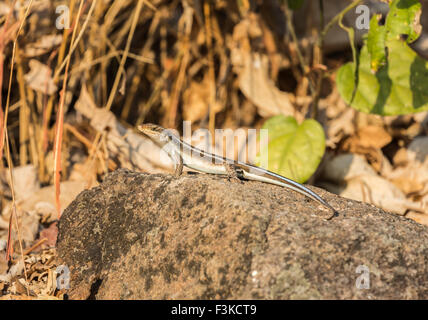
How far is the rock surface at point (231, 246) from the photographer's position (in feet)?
8.04

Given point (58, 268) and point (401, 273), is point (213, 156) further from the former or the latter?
point (401, 273)

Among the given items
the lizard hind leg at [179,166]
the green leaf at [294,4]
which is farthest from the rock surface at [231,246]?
the green leaf at [294,4]

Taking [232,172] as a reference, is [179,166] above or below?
above

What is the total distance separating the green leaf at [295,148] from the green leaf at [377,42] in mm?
820

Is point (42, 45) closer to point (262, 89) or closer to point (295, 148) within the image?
point (262, 89)

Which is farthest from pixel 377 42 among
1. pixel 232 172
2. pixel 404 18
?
pixel 232 172

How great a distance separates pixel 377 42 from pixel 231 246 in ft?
7.72

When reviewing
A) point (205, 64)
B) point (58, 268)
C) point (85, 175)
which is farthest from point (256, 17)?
point (58, 268)

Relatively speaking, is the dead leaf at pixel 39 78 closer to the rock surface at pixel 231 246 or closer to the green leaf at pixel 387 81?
the rock surface at pixel 231 246

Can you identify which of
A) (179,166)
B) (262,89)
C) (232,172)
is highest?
(262,89)

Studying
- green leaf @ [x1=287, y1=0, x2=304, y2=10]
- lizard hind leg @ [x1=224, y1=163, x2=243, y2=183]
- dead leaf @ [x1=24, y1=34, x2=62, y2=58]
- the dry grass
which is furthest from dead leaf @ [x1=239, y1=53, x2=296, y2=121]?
lizard hind leg @ [x1=224, y1=163, x2=243, y2=183]

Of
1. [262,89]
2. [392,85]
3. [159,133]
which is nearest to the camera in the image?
[159,133]

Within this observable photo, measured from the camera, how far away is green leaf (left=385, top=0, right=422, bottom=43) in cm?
383

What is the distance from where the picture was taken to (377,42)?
3.93 metres
